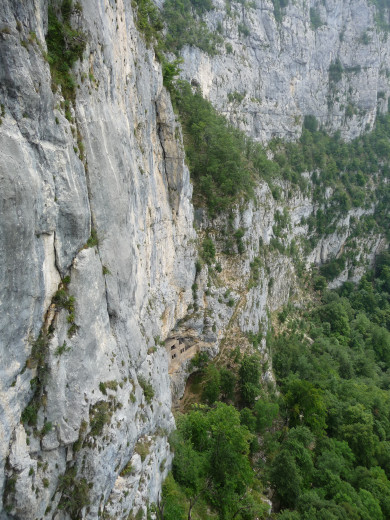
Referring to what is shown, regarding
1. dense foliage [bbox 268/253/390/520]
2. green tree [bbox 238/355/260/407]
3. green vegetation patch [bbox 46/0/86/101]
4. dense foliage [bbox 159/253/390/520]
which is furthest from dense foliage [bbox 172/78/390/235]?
green vegetation patch [bbox 46/0/86/101]

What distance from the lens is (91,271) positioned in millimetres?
12133

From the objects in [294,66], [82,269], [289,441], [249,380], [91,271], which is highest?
[294,66]

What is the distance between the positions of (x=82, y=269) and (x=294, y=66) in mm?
67726

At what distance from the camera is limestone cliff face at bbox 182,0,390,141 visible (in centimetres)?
5050

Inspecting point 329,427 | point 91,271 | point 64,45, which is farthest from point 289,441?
point 64,45

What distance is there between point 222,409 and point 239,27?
5736 centimetres

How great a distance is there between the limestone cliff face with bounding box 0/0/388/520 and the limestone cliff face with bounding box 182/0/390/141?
28.7 m

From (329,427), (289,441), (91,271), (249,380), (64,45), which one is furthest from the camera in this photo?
(249,380)

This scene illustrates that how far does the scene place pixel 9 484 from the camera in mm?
8672

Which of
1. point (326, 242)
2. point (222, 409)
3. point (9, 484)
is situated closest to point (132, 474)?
point (9, 484)

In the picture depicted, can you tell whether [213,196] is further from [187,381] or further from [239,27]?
[239,27]

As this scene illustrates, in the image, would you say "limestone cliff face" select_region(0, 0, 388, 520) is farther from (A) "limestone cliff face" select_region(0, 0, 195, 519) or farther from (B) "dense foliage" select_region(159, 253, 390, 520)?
(B) "dense foliage" select_region(159, 253, 390, 520)

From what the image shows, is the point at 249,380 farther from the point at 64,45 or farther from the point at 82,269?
the point at 64,45

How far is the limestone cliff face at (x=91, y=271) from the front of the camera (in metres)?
8.91
